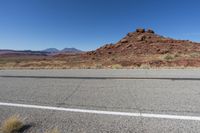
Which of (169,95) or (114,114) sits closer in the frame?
(114,114)

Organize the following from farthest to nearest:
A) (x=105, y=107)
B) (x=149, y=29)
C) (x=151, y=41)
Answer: (x=149, y=29) → (x=151, y=41) → (x=105, y=107)

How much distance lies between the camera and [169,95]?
4.96 metres

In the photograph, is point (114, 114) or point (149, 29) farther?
point (149, 29)

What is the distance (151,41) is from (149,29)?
16744mm

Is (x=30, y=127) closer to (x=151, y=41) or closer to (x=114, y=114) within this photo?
(x=114, y=114)

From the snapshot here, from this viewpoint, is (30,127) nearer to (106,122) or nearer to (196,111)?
(106,122)

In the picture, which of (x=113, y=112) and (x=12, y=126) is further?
(x=113, y=112)

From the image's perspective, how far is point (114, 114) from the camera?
11.8 ft

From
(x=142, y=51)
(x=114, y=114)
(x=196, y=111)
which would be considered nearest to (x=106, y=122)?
(x=114, y=114)

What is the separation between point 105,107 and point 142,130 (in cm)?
140

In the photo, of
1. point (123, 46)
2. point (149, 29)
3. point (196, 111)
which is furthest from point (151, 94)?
point (149, 29)

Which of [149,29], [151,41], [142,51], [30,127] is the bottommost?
[30,127]

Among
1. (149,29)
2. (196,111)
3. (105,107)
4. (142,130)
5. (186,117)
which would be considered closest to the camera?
(142,130)

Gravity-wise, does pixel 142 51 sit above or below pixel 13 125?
above
